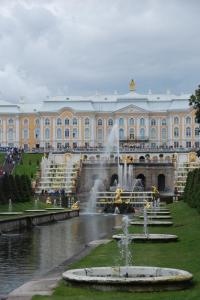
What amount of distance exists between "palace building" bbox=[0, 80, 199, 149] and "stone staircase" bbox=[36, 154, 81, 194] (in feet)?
93.5

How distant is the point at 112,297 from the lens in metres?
8.67

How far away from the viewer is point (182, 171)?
69062 mm

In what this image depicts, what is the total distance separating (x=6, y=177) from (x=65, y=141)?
71274 mm

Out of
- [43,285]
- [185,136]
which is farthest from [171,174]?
[43,285]

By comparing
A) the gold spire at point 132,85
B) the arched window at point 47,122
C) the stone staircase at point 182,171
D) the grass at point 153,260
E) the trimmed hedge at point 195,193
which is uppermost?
the gold spire at point 132,85

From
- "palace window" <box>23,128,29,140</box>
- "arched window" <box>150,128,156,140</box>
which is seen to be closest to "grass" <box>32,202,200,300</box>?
"arched window" <box>150,128,156,140</box>

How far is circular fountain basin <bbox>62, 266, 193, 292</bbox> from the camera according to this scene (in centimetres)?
906

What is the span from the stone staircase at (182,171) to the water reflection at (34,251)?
39076 mm

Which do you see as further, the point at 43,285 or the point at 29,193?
the point at 29,193

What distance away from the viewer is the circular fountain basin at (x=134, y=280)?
9.06m

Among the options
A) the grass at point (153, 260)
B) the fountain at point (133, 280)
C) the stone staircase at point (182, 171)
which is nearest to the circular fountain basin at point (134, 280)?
the fountain at point (133, 280)

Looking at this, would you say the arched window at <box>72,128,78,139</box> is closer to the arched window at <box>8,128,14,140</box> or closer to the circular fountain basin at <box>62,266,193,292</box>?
the arched window at <box>8,128,14,140</box>

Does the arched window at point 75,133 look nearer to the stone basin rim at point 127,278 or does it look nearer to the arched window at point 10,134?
the arched window at point 10,134

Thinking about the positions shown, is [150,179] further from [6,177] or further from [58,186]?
[6,177]
